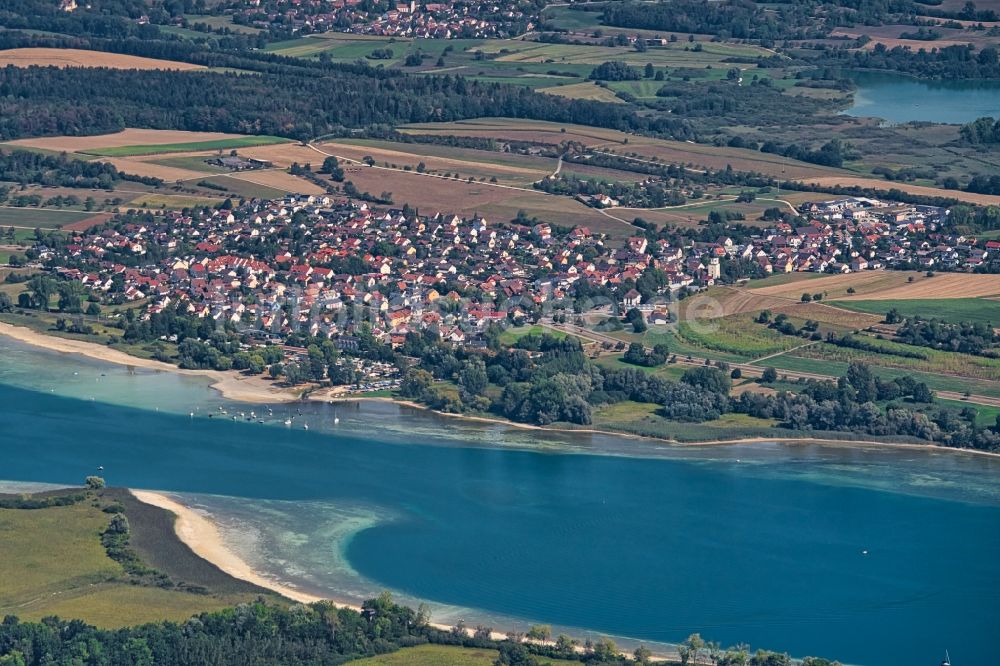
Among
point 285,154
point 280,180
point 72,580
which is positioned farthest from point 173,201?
point 72,580

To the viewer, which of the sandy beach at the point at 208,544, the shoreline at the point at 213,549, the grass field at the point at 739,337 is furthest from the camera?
the grass field at the point at 739,337

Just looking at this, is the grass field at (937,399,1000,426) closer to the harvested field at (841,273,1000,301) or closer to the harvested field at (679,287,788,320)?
the harvested field at (679,287,788,320)

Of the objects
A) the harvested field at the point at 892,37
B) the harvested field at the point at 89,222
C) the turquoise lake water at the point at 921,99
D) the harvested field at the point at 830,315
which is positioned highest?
the harvested field at the point at 892,37

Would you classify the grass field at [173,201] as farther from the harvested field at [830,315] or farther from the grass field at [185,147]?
the harvested field at [830,315]

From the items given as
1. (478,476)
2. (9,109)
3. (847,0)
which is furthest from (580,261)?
(847,0)

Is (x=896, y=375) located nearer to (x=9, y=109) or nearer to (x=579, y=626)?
(x=579, y=626)

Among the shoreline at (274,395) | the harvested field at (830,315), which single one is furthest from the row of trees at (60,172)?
the harvested field at (830,315)
